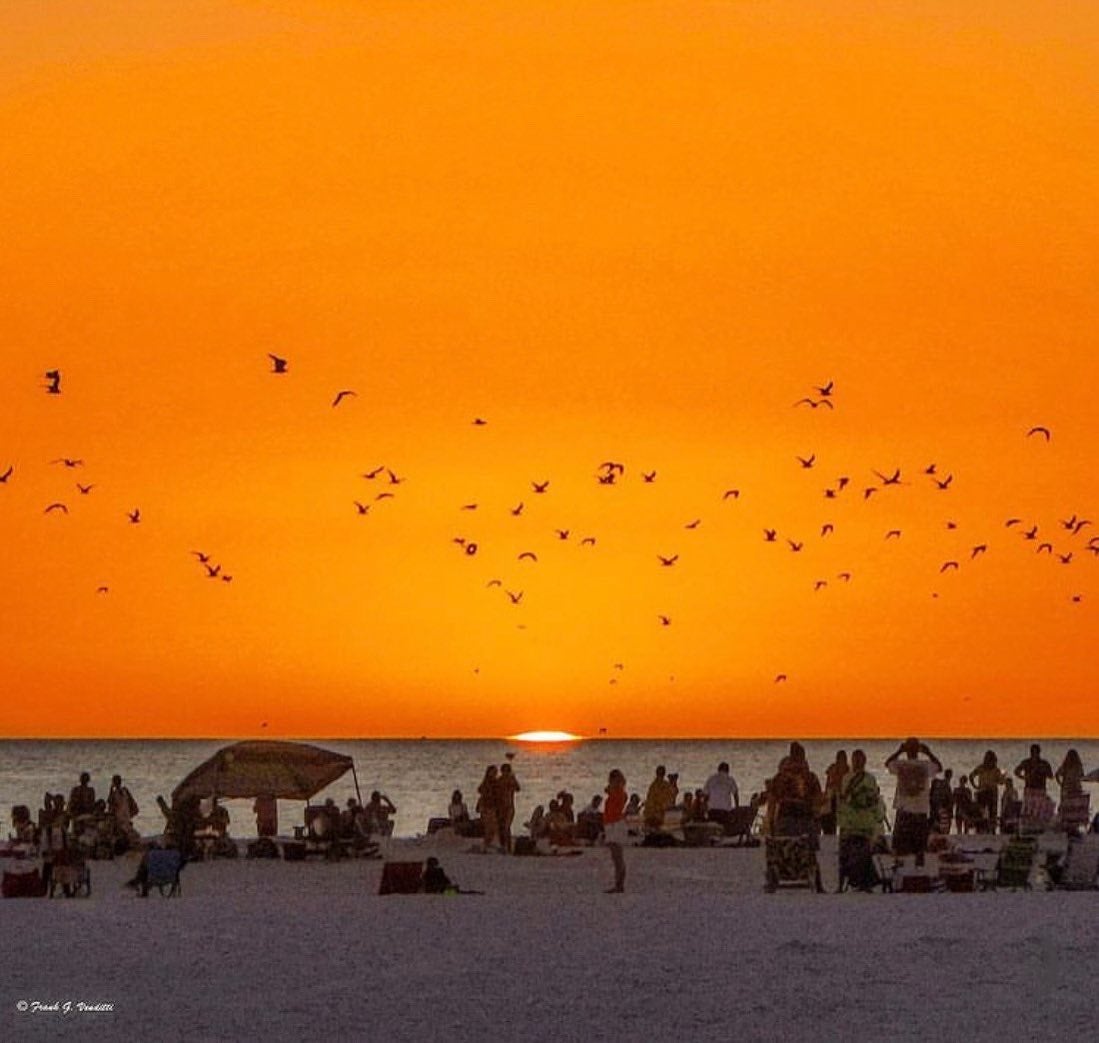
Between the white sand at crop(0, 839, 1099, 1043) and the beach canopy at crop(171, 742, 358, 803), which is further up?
the beach canopy at crop(171, 742, 358, 803)

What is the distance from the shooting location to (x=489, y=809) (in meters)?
40.2

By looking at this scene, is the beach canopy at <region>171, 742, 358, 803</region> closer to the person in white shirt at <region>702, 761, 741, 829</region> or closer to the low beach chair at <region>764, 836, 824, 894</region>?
the person in white shirt at <region>702, 761, 741, 829</region>

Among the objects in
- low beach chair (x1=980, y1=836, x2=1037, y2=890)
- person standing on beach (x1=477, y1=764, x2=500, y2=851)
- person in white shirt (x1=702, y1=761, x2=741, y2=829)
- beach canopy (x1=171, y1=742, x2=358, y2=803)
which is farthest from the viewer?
person in white shirt (x1=702, y1=761, x2=741, y2=829)

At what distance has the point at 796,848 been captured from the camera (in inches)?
1183

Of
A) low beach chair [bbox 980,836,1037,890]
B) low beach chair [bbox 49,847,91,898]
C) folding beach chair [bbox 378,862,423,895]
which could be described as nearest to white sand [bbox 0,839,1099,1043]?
low beach chair [bbox 49,847,91,898]

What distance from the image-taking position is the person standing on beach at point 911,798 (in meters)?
30.3

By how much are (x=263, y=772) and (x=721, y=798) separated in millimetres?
8779

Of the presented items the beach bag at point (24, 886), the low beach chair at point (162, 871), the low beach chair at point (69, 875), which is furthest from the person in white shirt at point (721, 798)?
the beach bag at point (24, 886)

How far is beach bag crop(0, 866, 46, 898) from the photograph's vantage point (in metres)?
30.1

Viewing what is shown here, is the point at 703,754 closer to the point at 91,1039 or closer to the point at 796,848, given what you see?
the point at 796,848

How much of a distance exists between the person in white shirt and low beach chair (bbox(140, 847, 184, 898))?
14561 millimetres

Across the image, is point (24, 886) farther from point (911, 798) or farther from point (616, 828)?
point (911, 798)

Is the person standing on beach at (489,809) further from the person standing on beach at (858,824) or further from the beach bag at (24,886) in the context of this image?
the person standing on beach at (858,824)

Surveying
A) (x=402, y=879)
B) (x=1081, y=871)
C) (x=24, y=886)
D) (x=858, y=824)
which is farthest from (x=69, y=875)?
(x=1081, y=871)
